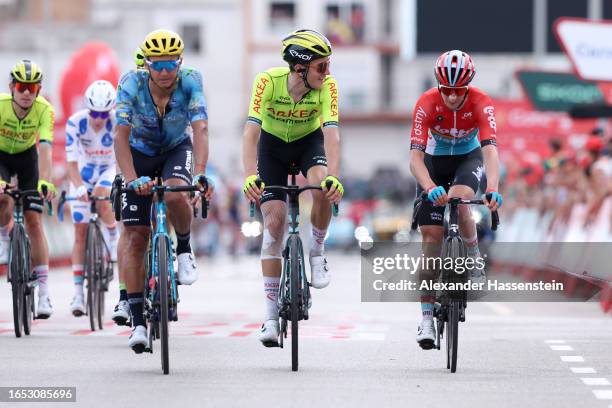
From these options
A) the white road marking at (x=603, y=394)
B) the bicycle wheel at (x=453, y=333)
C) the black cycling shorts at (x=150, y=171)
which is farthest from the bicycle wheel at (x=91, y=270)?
the white road marking at (x=603, y=394)

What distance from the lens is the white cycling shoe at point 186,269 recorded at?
12197mm

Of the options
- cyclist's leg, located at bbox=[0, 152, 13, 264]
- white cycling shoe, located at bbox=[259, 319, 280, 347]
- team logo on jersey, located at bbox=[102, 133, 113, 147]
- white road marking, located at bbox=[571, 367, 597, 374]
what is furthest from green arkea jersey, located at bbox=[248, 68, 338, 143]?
team logo on jersey, located at bbox=[102, 133, 113, 147]

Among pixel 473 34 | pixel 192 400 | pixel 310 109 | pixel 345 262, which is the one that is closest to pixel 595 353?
pixel 310 109

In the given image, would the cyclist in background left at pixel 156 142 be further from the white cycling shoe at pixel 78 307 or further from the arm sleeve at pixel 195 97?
the white cycling shoe at pixel 78 307

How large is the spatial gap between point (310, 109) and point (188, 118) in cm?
89

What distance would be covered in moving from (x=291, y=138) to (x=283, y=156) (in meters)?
0.15

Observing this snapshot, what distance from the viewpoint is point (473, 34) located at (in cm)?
5619

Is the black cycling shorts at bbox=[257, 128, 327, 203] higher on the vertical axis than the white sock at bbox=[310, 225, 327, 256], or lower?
higher

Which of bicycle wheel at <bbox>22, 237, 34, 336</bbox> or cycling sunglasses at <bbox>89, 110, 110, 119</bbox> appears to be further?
cycling sunglasses at <bbox>89, 110, 110, 119</bbox>

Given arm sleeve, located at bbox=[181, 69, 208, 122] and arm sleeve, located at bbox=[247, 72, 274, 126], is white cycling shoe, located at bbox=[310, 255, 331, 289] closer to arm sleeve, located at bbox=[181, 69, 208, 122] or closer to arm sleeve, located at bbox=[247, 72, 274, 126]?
arm sleeve, located at bbox=[247, 72, 274, 126]

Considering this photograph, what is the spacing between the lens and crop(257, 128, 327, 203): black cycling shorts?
12359 mm

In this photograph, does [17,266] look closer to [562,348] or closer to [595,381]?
[562,348]

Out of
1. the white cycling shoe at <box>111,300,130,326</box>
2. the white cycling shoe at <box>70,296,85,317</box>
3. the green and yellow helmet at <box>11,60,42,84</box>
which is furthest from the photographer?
the white cycling shoe at <box>70,296,85,317</box>

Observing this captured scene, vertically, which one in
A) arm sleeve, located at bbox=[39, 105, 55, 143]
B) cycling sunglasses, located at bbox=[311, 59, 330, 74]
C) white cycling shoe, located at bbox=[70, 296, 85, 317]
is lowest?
white cycling shoe, located at bbox=[70, 296, 85, 317]
